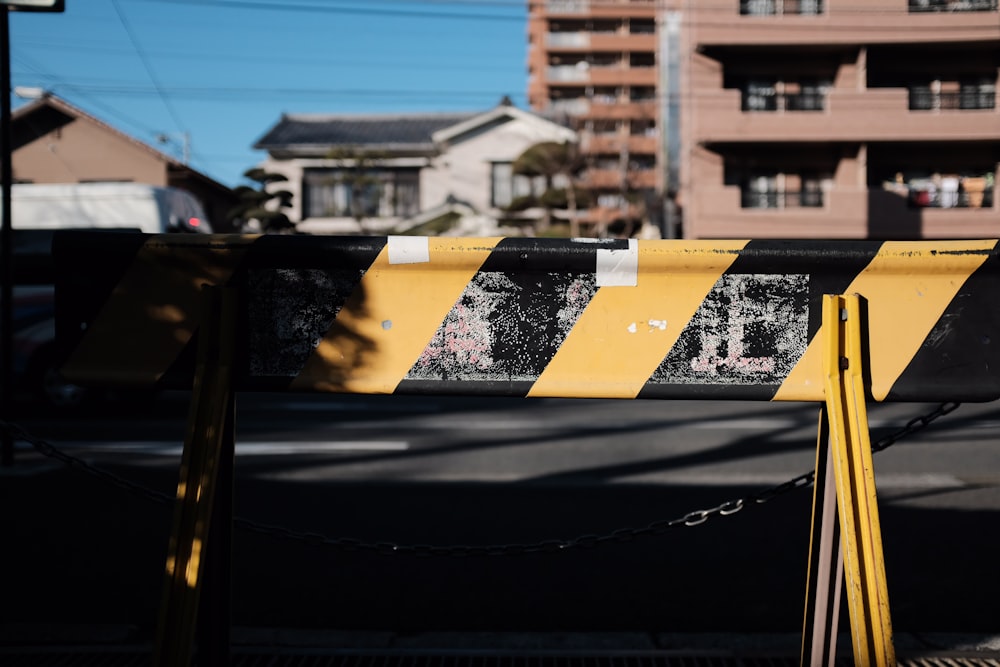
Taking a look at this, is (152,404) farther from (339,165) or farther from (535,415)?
(339,165)

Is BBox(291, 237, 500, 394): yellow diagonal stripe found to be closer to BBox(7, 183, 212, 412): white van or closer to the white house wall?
BBox(7, 183, 212, 412): white van

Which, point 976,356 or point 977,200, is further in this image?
point 977,200

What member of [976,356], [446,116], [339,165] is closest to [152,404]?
[976,356]

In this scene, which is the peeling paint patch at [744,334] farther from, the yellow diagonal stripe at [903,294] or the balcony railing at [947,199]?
the balcony railing at [947,199]

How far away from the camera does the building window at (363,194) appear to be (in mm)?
30359

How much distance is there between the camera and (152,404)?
10367mm

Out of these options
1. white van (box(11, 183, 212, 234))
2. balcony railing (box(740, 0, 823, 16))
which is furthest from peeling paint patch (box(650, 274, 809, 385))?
balcony railing (box(740, 0, 823, 16))

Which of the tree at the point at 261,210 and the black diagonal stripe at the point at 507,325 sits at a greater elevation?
the tree at the point at 261,210

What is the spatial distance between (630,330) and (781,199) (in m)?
23.6

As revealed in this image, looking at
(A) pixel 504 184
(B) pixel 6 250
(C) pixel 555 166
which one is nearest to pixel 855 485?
(B) pixel 6 250

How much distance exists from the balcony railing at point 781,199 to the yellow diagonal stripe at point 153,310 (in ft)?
77.1

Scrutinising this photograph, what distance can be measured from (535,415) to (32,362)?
5.82m

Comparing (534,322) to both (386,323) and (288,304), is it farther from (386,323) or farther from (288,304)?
(288,304)

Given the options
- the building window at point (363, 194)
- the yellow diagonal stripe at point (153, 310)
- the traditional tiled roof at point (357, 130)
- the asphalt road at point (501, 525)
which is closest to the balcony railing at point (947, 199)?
the asphalt road at point (501, 525)
